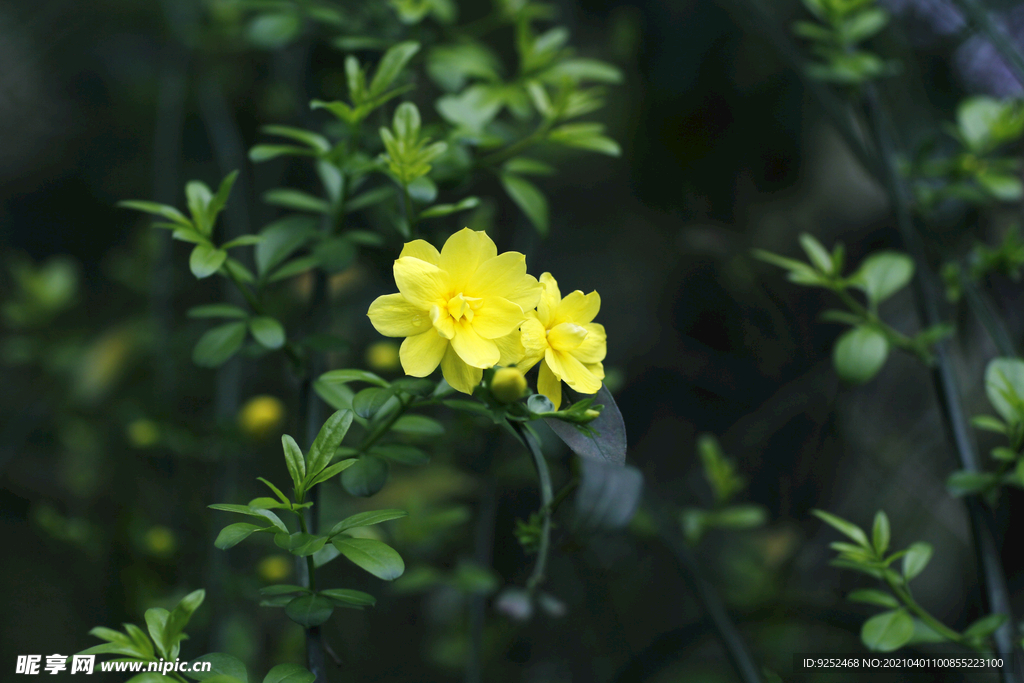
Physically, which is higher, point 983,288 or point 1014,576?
point 983,288

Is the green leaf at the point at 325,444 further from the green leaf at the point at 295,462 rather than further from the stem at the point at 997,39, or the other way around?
the stem at the point at 997,39

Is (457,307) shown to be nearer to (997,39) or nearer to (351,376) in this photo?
(351,376)

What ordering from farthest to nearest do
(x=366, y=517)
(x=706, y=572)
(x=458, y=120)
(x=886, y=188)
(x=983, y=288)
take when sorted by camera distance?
(x=706, y=572), (x=983, y=288), (x=886, y=188), (x=458, y=120), (x=366, y=517)

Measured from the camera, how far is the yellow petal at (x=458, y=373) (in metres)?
0.46

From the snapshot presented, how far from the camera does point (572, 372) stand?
0.49m

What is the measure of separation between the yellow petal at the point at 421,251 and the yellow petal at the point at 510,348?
0.08 metres

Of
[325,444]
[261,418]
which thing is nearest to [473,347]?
[325,444]

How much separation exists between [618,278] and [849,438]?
53cm

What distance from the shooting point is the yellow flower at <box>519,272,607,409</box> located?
0.48 meters

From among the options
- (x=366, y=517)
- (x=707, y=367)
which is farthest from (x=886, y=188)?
(x=366, y=517)

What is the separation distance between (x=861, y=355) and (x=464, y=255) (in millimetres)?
Answer: 498

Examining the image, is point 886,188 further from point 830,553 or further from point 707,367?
point 830,553

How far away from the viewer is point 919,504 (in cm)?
117

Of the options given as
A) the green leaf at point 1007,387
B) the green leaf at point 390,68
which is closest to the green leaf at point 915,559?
the green leaf at point 1007,387
